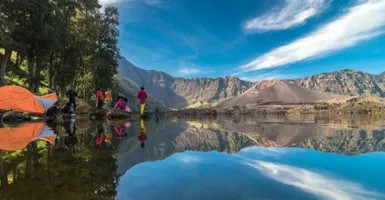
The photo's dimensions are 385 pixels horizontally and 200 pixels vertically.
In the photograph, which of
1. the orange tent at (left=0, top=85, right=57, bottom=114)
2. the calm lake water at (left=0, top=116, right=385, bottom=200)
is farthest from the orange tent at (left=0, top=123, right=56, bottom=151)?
the orange tent at (left=0, top=85, right=57, bottom=114)

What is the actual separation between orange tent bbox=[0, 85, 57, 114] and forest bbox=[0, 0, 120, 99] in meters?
7.57

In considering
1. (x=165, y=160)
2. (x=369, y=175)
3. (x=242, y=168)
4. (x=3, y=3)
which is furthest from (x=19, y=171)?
(x=3, y=3)

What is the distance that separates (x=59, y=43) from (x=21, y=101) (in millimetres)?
13185

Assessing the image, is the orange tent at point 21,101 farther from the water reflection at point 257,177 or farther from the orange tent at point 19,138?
the water reflection at point 257,177

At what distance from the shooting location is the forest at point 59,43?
32.2 m

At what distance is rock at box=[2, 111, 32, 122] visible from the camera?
24697 millimetres

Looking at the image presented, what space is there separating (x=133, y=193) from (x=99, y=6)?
4639 centimetres

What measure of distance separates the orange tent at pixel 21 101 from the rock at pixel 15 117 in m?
0.41

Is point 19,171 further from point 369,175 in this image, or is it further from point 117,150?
point 369,175

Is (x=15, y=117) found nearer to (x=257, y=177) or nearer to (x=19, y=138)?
(x=19, y=138)

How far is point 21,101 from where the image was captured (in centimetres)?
2553

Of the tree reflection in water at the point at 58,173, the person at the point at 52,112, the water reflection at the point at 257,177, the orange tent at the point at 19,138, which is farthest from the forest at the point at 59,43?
the water reflection at the point at 257,177

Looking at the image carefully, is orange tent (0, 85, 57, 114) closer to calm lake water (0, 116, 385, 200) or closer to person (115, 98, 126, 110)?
person (115, 98, 126, 110)

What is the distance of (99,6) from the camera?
47406mm
